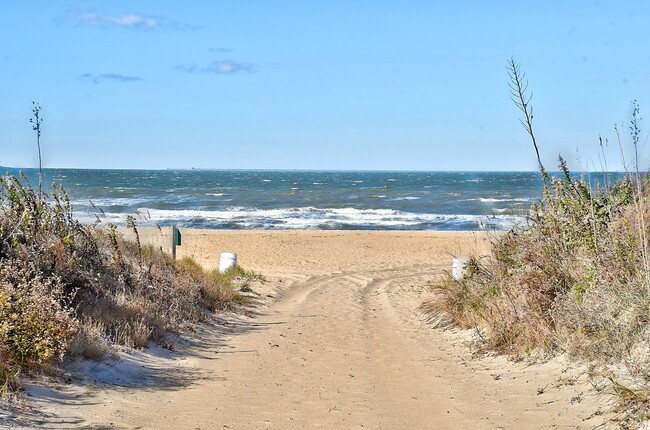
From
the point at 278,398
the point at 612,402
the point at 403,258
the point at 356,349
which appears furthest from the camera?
the point at 403,258

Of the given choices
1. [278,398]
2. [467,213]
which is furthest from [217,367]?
[467,213]

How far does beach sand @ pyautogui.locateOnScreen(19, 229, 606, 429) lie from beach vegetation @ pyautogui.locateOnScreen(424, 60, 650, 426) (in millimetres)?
290

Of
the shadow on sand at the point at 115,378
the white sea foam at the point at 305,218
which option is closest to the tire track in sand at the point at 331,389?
the shadow on sand at the point at 115,378

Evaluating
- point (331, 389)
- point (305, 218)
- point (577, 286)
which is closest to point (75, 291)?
point (331, 389)

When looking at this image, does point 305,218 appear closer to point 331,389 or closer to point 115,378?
point 331,389

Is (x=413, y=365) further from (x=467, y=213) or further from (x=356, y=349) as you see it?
(x=467, y=213)

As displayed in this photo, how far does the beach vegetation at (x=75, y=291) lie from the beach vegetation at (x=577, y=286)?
422 centimetres

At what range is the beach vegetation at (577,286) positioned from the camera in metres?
6.68

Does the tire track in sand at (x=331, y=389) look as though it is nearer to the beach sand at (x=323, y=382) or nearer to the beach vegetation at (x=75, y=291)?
the beach sand at (x=323, y=382)

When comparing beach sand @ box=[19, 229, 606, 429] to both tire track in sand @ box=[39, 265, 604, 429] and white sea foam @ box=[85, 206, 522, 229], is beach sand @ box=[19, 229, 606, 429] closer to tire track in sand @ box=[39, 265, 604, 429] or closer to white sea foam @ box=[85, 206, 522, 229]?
tire track in sand @ box=[39, 265, 604, 429]

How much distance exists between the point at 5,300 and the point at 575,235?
597 centimetres

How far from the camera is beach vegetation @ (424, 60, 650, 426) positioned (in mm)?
6676

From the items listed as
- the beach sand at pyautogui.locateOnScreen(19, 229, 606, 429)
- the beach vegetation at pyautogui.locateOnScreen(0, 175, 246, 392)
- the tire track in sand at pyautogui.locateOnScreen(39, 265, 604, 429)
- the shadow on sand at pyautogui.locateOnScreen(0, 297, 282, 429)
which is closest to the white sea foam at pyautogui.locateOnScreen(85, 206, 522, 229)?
the beach vegetation at pyautogui.locateOnScreen(0, 175, 246, 392)

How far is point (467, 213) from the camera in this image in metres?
48.3
